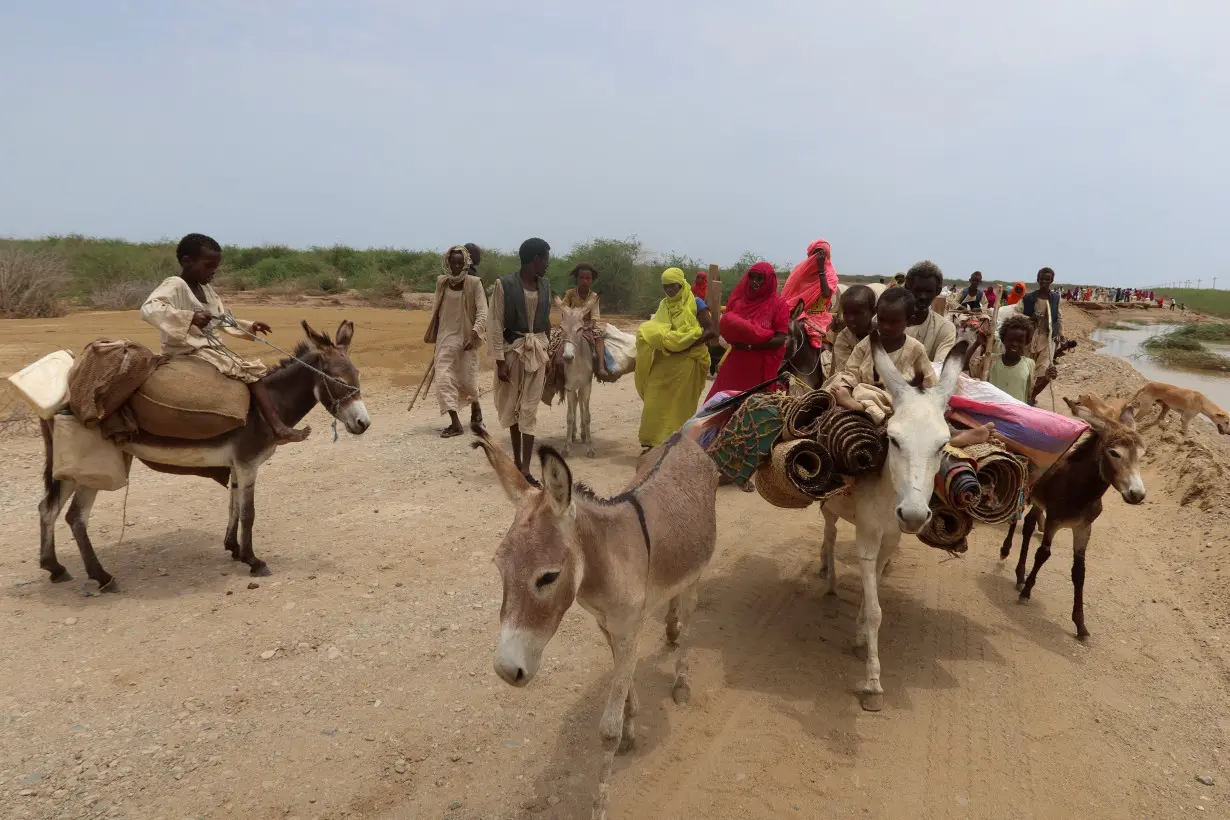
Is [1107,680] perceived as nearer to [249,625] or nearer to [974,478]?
[974,478]

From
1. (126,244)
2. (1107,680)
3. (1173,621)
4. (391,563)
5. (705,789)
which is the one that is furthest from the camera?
(126,244)

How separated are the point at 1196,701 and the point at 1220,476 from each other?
4.65 metres

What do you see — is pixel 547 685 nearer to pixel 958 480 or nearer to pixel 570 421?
pixel 958 480

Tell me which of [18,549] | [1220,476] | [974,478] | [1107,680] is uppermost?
[974,478]

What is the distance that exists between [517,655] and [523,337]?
5.54 meters

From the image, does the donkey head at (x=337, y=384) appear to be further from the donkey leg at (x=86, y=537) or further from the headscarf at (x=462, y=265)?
the headscarf at (x=462, y=265)

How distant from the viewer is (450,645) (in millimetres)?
4324

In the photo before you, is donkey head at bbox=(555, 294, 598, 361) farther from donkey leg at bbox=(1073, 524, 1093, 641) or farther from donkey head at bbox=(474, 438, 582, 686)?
donkey head at bbox=(474, 438, 582, 686)

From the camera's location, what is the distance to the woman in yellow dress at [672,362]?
7484 mm

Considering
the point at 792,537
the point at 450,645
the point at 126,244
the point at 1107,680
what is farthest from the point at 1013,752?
the point at 126,244

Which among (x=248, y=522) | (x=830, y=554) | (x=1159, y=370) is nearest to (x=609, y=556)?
(x=830, y=554)

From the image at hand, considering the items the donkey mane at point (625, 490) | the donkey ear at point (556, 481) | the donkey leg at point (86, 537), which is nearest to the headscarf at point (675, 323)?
the donkey mane at point (625, 490)

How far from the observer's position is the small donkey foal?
2.37 meters

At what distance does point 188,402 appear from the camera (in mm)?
4664
